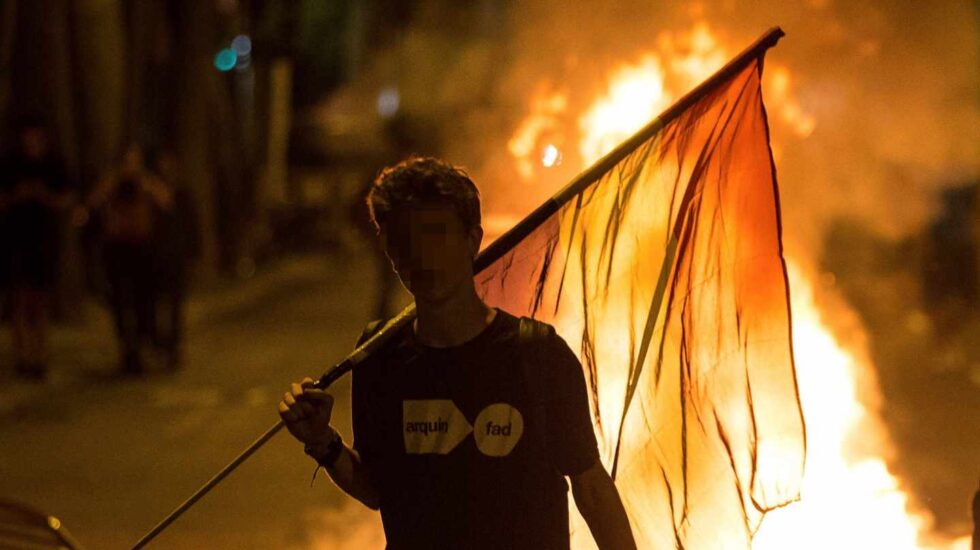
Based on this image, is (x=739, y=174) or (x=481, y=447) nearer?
(x=481, y=447)

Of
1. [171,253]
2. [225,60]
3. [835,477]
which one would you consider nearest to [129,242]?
[171,253]

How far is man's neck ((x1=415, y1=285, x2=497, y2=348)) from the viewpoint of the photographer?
2.84 metres

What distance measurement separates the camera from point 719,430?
10.9 ft

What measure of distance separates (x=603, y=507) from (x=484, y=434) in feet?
0.95

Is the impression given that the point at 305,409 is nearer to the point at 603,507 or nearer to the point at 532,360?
the point at 532,360

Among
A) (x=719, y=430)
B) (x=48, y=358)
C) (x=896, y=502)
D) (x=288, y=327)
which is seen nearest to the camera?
(x=719, y=430)

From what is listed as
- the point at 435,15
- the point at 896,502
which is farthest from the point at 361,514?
the point at 435,15

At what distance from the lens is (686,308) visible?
Result: 336 centimetres

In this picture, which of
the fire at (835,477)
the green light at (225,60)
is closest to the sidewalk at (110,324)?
the green light at (225,60)

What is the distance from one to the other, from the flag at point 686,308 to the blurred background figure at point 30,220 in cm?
941

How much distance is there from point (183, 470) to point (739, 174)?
623 centimetres

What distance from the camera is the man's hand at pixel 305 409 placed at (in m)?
2.85

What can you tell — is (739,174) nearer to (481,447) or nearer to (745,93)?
(745,93)

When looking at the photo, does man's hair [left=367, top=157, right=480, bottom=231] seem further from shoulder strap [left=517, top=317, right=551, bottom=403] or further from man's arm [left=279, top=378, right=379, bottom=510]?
man's arm [left=279, top=378, right=379, bottom=510]
